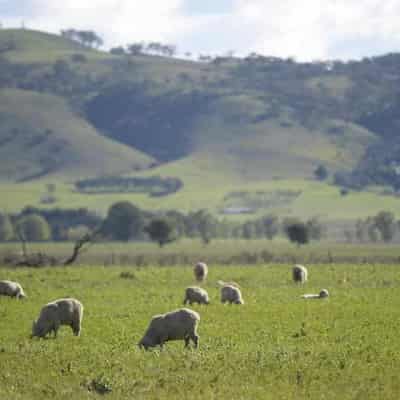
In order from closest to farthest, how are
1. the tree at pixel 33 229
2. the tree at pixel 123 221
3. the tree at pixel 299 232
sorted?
the tree at pixel 299 232
the tree at pixel 123 221
the tree at pixel 33 229

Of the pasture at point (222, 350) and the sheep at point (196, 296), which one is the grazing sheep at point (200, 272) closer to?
the pasture at point (222, 350)

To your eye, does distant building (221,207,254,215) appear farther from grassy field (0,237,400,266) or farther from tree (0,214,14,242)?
tree (0,214,14,242)

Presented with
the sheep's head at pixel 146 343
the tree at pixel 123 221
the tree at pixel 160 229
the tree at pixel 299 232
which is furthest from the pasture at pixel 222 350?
the tree at pixel 123 221

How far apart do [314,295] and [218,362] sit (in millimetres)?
14516

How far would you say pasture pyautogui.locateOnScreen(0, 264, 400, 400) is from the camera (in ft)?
65.3

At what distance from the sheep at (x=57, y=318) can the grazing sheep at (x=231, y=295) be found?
26.3 ft

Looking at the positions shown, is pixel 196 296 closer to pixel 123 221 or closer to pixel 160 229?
pixel 160 229

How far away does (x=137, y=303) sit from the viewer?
3459cm

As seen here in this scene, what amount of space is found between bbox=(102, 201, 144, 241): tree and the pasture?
88.9 metres

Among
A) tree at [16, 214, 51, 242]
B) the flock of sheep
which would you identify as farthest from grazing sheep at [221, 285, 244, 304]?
→ tree at [16, 214, 51, 242]

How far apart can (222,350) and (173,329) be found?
1202mm

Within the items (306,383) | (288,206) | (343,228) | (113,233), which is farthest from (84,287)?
(288,206)

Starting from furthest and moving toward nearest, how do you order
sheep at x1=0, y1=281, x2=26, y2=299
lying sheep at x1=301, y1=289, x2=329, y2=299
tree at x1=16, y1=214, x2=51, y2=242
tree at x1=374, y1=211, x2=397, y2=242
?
tree at x1=16, y1=214, x2=51, y2=242 → tree at x1=374, y1=211, x2=397, y2=242 → sheep at x1=0, y1=281, x2=26, y2=299 → lying sheep at x1=301, y1=289, x2=329, y2=299

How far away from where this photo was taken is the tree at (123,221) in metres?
128
